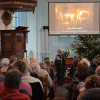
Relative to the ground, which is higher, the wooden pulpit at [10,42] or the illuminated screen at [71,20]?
the illuminated screen at [71,20]

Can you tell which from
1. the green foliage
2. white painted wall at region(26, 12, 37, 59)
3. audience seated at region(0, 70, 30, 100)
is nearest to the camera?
audience seated at region(0, 70, 30, 100)

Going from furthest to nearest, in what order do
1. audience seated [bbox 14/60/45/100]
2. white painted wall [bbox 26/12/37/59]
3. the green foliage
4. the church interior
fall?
white painted wall [bbox 26/12/37/59]
the green foliage
the church interior
audience seated [bbox 14/60/45/100]

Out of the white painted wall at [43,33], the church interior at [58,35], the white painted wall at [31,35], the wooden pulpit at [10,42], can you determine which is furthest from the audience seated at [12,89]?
the white painted wall at [43,33]

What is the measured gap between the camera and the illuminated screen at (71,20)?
10.8 m

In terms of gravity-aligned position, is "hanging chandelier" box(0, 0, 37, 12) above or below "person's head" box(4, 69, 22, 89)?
above

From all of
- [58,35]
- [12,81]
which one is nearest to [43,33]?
[58,35]

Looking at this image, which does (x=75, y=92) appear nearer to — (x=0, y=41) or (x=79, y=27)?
(x=79, y=27)

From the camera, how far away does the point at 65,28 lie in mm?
10812

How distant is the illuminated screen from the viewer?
1077cm

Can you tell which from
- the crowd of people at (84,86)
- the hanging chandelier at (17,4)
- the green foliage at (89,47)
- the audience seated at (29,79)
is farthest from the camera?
the hanging chandelier at (17,4)

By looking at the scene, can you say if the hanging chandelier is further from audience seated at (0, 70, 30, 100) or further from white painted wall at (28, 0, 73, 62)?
audience seated at (0, 70, 30, 100)

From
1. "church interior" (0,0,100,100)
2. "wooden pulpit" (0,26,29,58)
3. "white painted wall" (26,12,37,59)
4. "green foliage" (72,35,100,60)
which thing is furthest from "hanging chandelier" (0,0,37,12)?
"white painted wall" (26,12,37,59)

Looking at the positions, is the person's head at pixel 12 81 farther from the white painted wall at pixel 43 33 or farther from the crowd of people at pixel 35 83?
the white painted wall at pixel 43 33

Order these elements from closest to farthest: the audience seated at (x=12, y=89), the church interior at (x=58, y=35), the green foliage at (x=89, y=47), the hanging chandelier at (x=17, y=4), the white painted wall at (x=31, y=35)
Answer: the audience seated at (x=12, y=89) → the church interior at (x=58, y=35) → the green foliage at (x=89, y=47) → the hanging chandelier at (x=17, y=4) → the white painted wall at (x=31, y=35)
